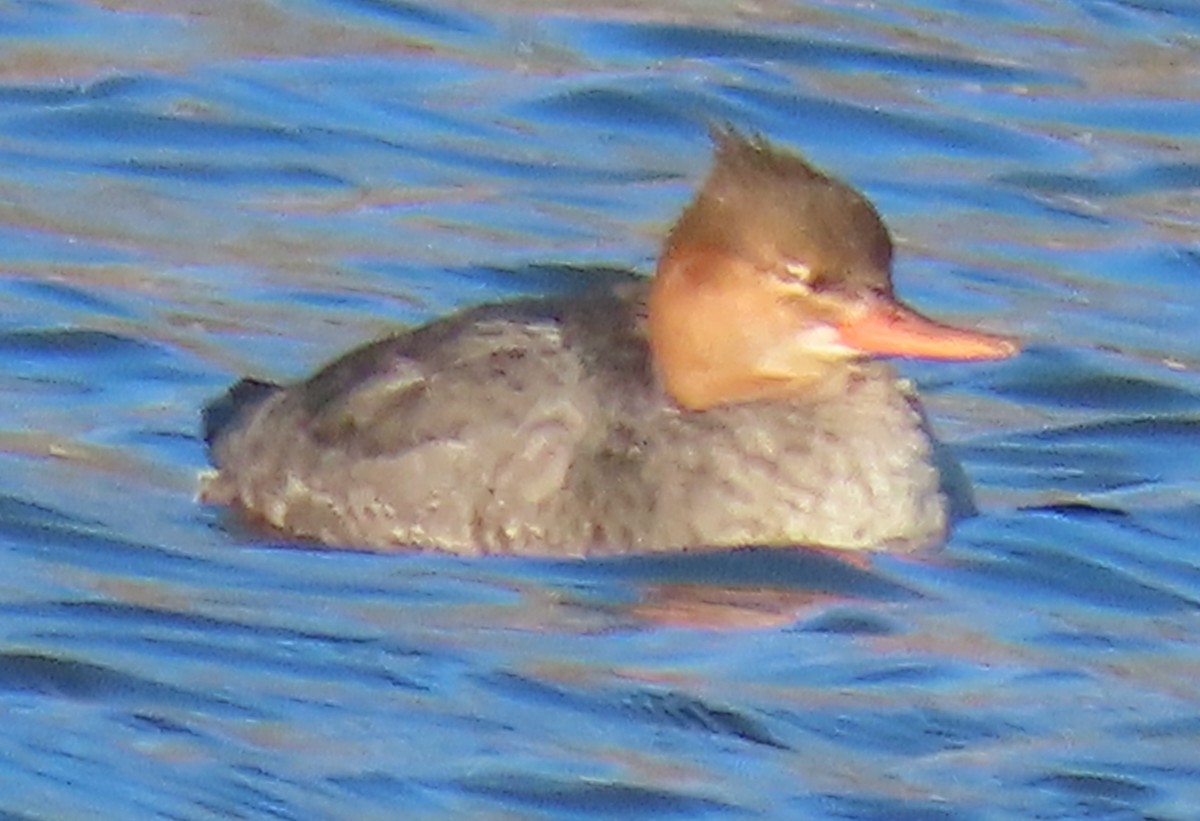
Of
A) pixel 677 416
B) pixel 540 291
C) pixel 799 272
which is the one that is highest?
pixel 799 272

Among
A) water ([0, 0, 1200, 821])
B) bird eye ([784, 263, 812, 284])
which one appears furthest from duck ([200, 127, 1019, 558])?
water ([0, 0, 1200, 821])

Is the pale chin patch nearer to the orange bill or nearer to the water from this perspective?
the orange bill

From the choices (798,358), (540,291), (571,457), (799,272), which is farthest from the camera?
(540,291)

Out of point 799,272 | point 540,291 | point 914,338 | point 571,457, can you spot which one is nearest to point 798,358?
point 799,272

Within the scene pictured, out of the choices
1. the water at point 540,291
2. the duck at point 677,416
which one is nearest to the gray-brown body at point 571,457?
the duck at point 677,416

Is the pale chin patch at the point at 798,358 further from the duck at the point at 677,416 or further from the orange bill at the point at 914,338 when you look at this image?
the orange bill at the point at 914,338

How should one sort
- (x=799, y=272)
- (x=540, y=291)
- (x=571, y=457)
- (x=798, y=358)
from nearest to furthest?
1. (x=571, y=457)
2. (x=799, y=272)
3. (x=798, y=358)
4. (x=540, y=291)

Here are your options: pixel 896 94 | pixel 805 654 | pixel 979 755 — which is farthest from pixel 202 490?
pixel 896 94

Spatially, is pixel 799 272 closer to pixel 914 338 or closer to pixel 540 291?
pixel 914 338
